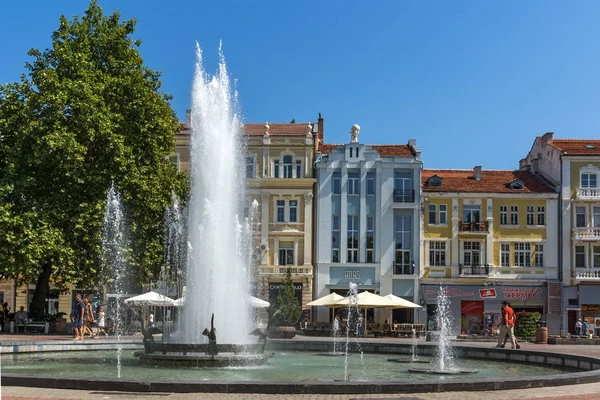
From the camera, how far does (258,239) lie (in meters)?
58.3

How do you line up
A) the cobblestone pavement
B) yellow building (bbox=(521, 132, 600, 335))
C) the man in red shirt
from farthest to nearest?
yellow building (bbox=(521, 132, 600, 335)), the man in red shirt, the cobblestone pavement

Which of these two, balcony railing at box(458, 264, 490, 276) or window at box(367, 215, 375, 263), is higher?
window at box(367, 215, 375, 263)

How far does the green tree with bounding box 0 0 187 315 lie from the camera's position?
122ft

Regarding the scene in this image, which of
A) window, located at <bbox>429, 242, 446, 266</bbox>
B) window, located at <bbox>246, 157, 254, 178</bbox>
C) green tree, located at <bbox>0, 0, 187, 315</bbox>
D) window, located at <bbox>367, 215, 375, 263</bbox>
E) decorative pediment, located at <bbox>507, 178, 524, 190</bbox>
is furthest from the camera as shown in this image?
decorative pediment, located at <bbox>507, 178, 524, 190</bbox>

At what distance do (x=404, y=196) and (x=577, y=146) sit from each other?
12.7 meters

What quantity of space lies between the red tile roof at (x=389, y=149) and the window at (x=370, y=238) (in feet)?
15.2

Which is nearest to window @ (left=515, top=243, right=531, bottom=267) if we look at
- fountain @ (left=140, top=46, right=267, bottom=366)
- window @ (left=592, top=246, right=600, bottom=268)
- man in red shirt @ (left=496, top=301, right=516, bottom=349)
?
window @ (left=592, top=246, right=600, bottom=268)

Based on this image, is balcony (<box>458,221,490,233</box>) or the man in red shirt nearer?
the man in red shirt

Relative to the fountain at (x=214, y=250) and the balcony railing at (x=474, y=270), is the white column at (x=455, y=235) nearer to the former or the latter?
the balcony railing at (x=474, y=270)

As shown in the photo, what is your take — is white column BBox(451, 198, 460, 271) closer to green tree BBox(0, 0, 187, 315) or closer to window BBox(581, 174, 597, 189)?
window BBox(581, 174, 597, 189)

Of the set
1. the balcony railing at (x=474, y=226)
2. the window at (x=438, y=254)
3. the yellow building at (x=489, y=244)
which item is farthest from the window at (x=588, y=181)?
the window at (x=438, y=254)

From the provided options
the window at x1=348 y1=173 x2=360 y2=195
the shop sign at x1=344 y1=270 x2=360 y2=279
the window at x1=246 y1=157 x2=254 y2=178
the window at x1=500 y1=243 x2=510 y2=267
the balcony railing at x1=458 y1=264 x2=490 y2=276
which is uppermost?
the window at x1=246 y1=157 x2=254 y2=178

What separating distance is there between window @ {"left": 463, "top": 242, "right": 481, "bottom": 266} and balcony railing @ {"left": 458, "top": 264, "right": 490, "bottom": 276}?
50cm

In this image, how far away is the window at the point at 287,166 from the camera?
5862 centimetres
